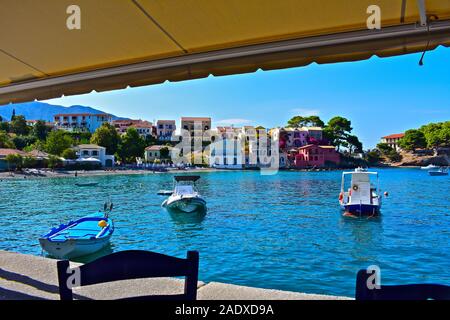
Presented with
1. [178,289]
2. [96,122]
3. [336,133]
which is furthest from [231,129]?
[178,289]

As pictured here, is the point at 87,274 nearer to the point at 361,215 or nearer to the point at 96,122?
the point at 361,215

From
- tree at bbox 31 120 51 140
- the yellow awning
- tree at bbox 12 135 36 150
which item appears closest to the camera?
the yellow awning

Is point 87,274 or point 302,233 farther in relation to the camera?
point 302,233

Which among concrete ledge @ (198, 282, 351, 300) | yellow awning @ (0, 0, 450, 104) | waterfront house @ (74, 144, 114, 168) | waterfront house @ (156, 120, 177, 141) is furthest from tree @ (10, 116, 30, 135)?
concrete ledge @ (198, 282, 351, 300)

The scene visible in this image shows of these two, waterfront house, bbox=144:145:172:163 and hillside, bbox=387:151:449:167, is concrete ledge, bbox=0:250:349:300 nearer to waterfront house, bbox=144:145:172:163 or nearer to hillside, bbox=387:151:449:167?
waterfront house, bbox=144:145:172:163

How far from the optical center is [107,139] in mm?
84375

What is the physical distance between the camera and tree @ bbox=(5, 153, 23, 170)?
6003 centimetres

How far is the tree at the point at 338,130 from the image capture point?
120 m

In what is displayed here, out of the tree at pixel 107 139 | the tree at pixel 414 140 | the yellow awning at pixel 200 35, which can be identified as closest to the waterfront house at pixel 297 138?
the tree at pixel 414 140

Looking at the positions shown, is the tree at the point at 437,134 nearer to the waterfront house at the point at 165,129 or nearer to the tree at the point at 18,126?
the waterfront house at the point at 165,129

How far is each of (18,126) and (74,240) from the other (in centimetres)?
9464

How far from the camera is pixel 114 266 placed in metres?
1.34

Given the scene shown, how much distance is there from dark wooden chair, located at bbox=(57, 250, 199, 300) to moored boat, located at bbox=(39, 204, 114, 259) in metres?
9.87
